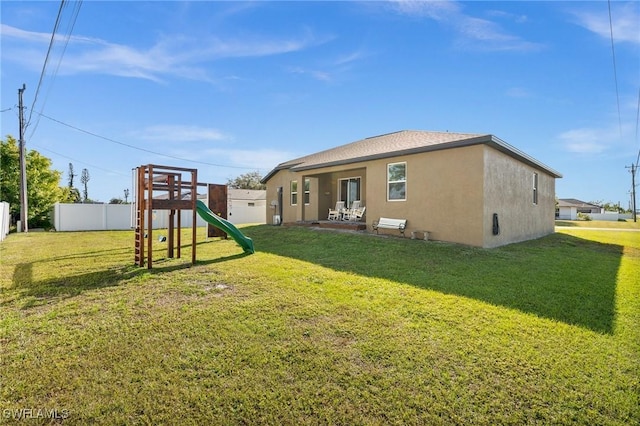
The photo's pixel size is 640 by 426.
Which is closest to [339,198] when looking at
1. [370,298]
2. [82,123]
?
[370,298]

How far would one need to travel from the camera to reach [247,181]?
51812mm

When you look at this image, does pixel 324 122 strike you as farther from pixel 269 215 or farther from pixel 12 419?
pixel 12 419

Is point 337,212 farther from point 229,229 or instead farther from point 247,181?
point 247,181

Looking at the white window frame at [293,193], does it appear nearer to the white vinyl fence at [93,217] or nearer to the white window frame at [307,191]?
the white window frame at [307,191]

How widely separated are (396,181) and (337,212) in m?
4.02

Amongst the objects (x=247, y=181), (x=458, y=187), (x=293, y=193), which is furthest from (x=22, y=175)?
(x=247, y=181)

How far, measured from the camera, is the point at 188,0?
335 inches

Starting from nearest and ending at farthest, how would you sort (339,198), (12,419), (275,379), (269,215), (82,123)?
(12,419), (275,379), (339,198), (269,215), (82,123)

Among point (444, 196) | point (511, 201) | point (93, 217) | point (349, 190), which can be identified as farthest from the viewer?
point (93, 217)

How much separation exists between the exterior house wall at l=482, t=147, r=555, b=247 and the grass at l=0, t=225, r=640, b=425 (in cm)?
335

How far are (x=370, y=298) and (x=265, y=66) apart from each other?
502 inches

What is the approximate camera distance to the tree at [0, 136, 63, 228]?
19938 mm

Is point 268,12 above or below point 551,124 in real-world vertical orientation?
above

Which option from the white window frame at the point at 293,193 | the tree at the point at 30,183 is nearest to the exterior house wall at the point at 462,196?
the white window frame at the point at 293,193
